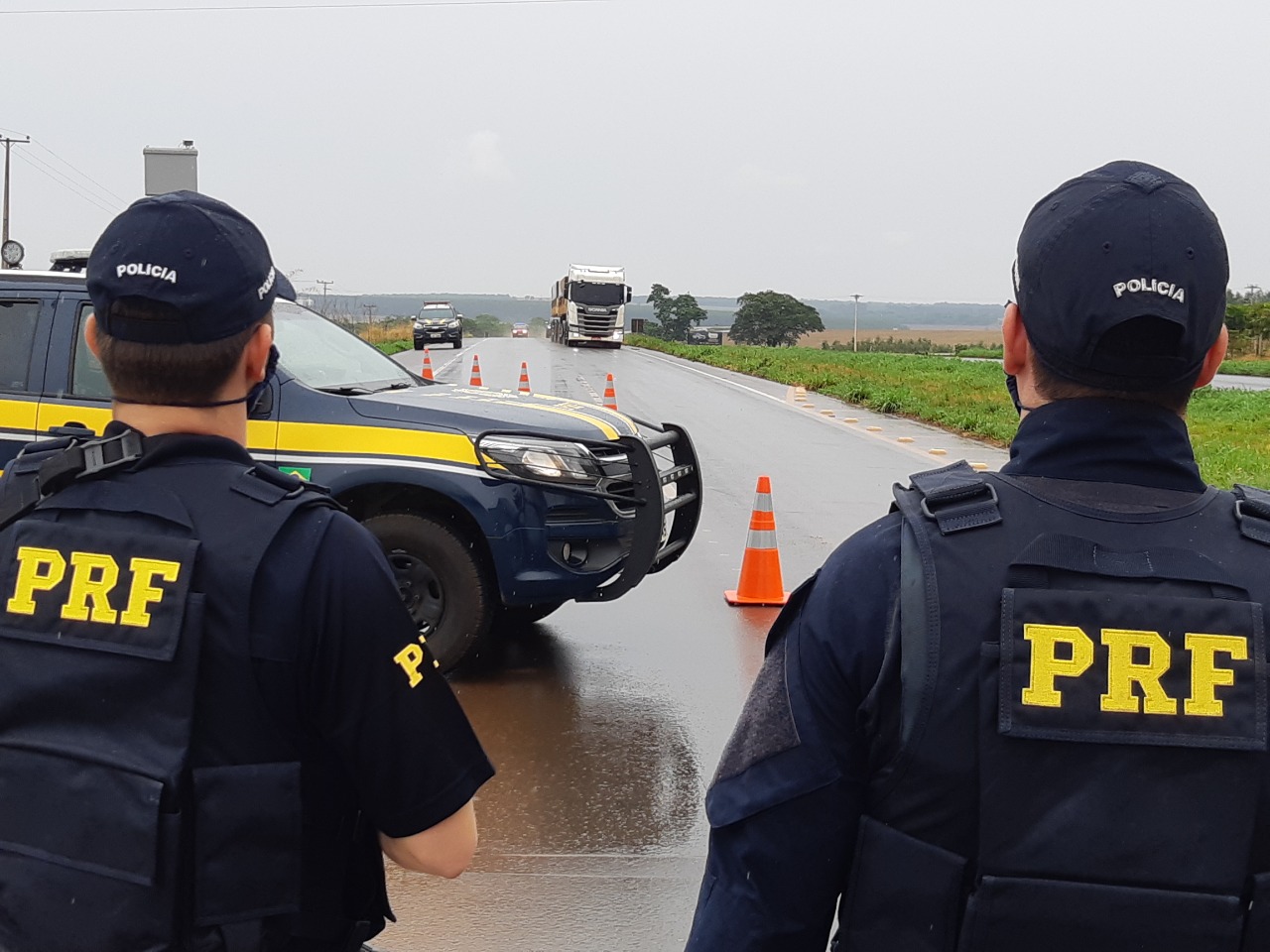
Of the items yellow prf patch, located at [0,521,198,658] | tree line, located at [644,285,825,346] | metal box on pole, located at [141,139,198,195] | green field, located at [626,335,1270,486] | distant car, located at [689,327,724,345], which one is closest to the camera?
yellow prf patch, located at [0,521,198,658]

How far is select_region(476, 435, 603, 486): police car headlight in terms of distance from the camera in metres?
6.14

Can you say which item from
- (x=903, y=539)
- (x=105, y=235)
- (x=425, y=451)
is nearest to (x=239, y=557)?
(x=105, y=235)

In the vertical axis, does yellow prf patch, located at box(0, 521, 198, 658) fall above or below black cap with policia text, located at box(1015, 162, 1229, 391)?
below

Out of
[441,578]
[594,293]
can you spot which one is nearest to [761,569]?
[441,578]

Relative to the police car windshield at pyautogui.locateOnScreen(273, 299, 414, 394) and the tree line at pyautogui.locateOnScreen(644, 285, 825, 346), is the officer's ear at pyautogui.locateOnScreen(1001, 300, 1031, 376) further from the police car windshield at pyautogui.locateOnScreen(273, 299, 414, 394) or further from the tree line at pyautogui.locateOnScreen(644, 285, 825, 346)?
the tree line at pyautogui.locateOnScreen(644, 285, 825, 346)

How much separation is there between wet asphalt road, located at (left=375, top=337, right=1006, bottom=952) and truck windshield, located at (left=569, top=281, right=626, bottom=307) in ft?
142

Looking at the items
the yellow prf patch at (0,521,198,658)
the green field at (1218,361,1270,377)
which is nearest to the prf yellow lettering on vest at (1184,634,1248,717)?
the yellow prf patch at (0,521,198,658)

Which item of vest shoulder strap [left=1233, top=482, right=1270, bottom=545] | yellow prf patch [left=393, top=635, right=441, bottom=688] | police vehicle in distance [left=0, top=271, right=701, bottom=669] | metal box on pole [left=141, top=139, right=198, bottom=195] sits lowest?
police vehicle in distance [left=0, top=271, right=701, bottom=669]

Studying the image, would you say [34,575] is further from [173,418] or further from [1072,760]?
[1072,760]

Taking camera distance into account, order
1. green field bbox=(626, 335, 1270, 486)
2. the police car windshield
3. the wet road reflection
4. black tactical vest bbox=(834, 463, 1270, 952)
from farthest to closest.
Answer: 1. green field bbox=(626, 335, 1270, 486)
2. the police car windshield
3. the wet road reflection
4. black tactical vest bbox=(834, 463, 1270, 952)

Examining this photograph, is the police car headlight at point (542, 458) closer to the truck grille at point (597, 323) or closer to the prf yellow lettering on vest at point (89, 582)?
the prf yellow lettering on vest at point (89, 582)

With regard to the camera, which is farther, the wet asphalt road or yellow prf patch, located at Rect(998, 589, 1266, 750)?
the wet asphalt road

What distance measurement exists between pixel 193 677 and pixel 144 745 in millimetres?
114

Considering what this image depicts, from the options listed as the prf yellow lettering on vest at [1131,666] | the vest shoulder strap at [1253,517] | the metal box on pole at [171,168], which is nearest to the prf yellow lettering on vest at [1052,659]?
the prf yellow lettering on vest at [1131,666]
